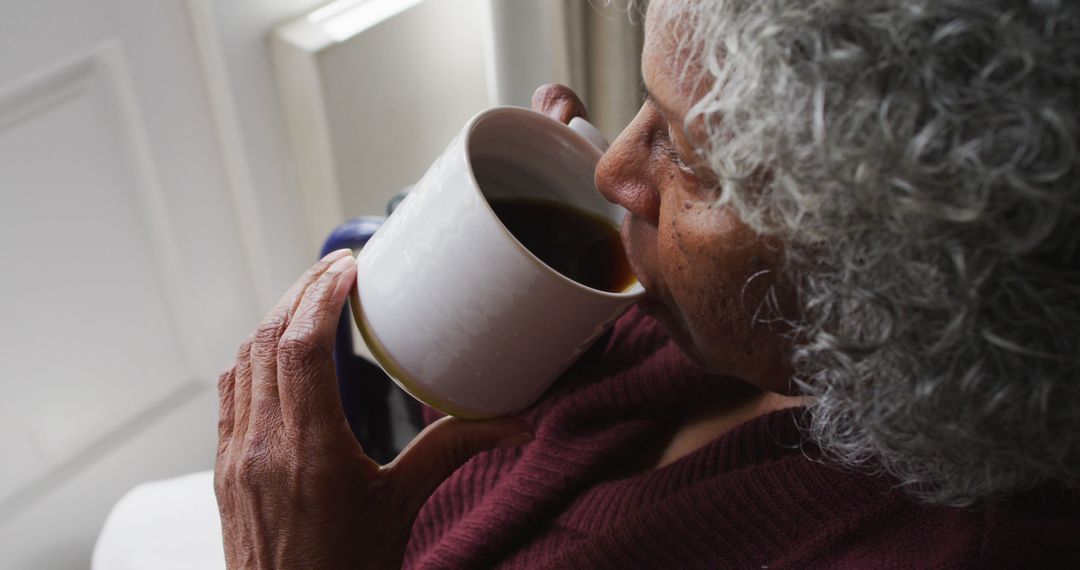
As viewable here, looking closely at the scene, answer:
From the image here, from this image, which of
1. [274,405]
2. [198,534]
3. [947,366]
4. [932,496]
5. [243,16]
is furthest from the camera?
[243,16]

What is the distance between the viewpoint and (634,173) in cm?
63

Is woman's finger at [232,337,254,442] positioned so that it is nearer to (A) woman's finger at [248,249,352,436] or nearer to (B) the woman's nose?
(A) woman's finger at [248,249,352,436]

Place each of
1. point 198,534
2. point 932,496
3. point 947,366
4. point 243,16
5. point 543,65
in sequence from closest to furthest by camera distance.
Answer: point 947,366
point 932,496
point 198,534
point 243,16
point 543,65

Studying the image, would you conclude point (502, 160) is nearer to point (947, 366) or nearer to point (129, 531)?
point (947, 366)

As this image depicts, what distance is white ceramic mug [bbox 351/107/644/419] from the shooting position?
60 centimetres

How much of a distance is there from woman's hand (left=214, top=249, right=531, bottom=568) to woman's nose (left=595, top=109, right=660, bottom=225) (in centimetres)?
19

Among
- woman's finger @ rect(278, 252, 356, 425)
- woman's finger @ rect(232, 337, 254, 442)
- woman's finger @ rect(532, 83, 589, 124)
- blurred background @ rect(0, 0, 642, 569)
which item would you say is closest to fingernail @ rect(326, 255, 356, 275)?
woman's finger @ rect(278, 252, 356, 425)

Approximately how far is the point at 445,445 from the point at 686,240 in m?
0.26

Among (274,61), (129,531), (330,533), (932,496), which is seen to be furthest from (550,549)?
(274,61)

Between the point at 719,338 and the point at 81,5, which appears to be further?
the point at 81,5

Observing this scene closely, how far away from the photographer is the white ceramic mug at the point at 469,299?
23.5 inches

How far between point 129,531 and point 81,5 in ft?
1.67

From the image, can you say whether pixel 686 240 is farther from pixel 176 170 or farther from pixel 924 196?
pixel 176 170

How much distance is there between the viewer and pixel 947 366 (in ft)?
1.66
